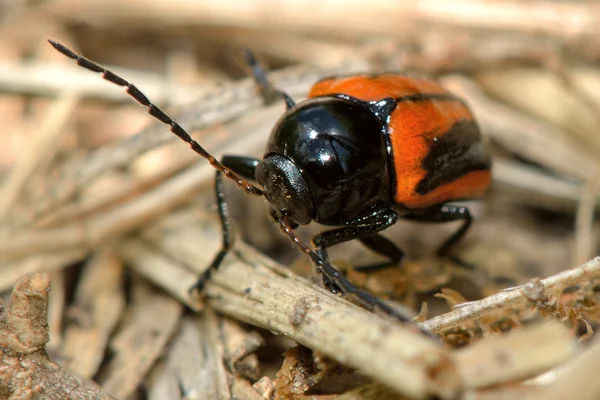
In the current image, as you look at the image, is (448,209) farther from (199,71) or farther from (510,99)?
(199,71)

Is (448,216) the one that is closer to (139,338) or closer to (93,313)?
(139,338)

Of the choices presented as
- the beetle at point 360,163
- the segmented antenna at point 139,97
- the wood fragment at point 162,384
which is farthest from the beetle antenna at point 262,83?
the wood fragment at point 162,384

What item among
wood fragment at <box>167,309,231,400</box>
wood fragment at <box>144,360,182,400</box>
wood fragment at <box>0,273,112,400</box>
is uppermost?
wood fragment at <box>0,273,112,400</box>

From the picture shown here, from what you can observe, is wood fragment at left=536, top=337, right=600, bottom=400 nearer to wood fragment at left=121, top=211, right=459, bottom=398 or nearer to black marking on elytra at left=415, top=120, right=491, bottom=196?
wood fragment at left=121, top=211, right=459, bottom=398

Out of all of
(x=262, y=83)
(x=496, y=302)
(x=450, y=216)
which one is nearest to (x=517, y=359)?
(x=496, y=302)

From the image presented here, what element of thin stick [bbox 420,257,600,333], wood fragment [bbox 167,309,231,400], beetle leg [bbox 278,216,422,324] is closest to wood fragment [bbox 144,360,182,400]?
wood fragment [bbox 167,309,231,400]

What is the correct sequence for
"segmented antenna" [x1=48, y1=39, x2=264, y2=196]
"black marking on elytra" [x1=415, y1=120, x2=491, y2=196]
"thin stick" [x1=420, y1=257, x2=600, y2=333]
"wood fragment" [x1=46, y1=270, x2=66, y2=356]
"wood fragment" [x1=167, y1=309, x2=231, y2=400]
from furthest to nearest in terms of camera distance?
"black marking on elytra" [x1=415, y1=120, x2=491, y2=196] < "wood fragment" [x1=46, y1=270, x2=66, y2=356] < "wood fragment" [x1=167, y1=309, x2=231, y2=400] < "segmented antenna" [x1=48, y1=39, x2=264, y2=196] < "thin stick" [x1=420, y1=257, x2=600, y2=333]

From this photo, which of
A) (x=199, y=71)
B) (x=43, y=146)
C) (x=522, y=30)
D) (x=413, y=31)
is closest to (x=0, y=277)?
(x=43, y=146)

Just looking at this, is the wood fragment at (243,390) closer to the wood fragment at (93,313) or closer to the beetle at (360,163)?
the beetle at (360,163)
